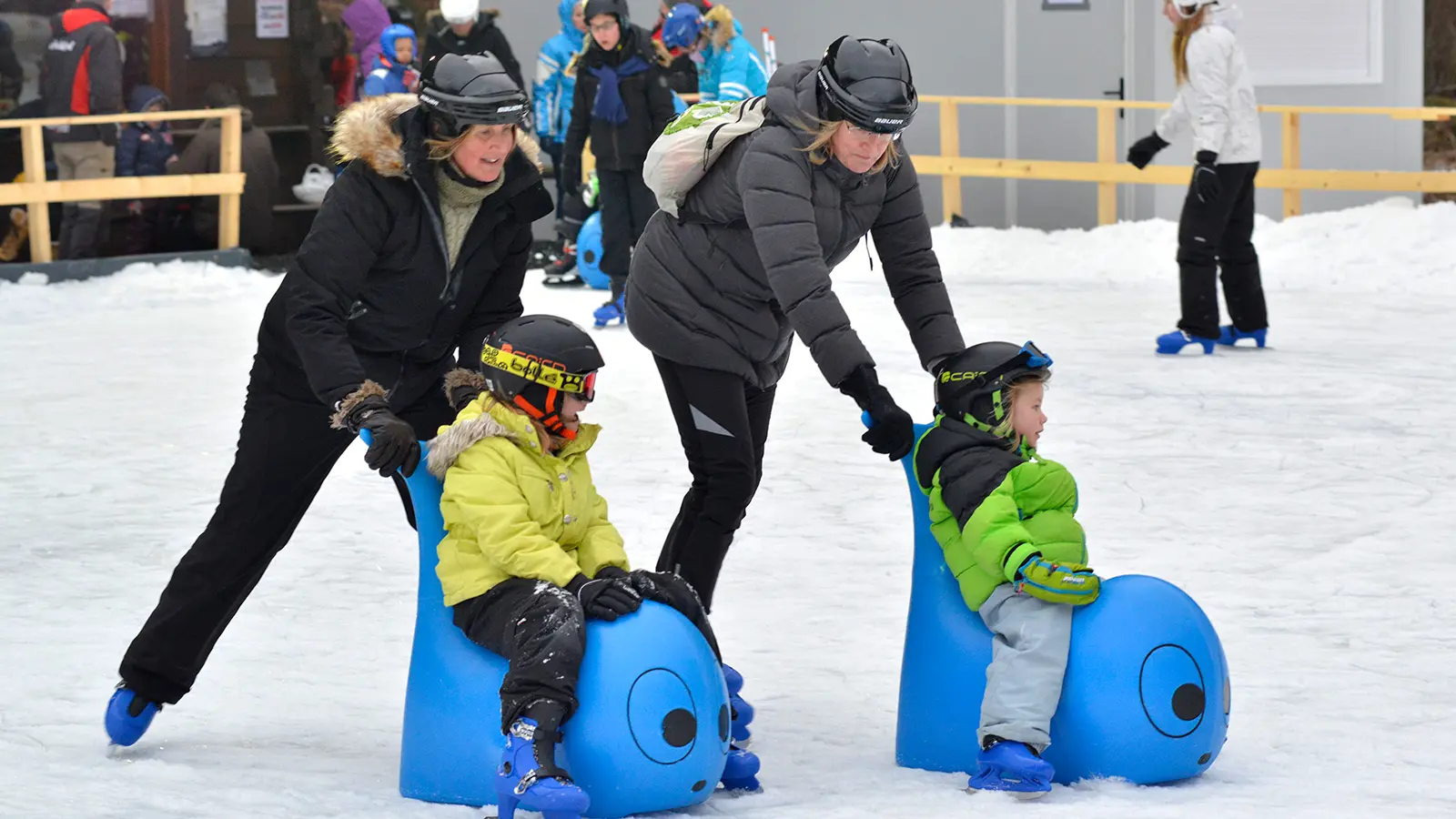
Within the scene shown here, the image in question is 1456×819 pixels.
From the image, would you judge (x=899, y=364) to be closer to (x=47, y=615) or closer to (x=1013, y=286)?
(x=1013, y=286)

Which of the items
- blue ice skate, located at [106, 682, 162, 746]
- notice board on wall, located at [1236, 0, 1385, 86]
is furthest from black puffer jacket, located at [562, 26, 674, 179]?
blue ice skate, located at [106, 682, 162, 746]

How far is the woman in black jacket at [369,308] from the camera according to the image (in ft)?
12.8

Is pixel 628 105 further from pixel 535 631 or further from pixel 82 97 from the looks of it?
pixel 535 631

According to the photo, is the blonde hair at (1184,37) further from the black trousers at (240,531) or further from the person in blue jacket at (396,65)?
the black trousers at (240,531)

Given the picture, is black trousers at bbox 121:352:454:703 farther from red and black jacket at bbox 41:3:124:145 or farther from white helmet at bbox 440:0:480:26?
red and black jacket at bbox 41:3:124:145

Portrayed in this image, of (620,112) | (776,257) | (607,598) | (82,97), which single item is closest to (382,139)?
(776,257)

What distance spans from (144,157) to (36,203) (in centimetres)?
103

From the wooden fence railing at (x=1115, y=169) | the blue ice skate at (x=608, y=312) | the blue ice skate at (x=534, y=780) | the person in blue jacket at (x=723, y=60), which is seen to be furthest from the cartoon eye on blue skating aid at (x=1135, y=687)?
the wooden fence railing at (x=1115, y=169)

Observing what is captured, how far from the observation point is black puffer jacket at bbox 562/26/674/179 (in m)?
10.1

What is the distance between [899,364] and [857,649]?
4.38 meters

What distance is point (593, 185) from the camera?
11805mm

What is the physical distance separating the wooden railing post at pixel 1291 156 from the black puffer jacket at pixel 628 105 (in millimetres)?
4697

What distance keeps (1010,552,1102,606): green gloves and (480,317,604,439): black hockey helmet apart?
0.92 meters

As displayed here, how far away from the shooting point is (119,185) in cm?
1288
